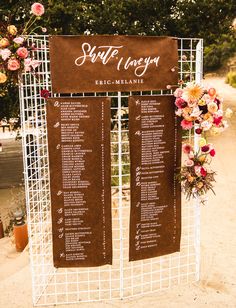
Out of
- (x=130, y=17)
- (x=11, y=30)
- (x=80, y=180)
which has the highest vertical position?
(x=130, y=17)

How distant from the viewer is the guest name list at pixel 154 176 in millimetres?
4062

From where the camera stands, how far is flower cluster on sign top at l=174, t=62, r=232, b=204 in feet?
12.9

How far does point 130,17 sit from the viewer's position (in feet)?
38.0

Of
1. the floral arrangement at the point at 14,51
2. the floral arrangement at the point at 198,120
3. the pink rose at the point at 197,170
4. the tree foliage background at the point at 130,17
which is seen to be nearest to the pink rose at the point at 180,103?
the floral arrangement at the point at 198,120

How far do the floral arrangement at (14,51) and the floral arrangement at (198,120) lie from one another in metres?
1.50

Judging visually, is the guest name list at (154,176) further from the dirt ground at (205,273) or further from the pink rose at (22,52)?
the pink rose at (22,52)

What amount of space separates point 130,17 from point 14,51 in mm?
8503

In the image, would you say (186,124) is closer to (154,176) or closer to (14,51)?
(154,176)

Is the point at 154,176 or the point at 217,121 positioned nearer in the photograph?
the point at 217,121

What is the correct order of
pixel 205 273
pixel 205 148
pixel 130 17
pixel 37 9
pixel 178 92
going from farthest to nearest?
pixel 130 17 → pixel 205 273 → pixel 205 148 → pixel 178 92 → pixel 37 9

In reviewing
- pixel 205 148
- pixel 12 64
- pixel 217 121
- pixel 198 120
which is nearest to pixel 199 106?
pixel 198 120

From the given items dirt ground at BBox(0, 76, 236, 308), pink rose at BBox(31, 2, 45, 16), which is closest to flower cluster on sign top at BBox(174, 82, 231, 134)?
pink rose at BBox(31, 2, 45, 16)

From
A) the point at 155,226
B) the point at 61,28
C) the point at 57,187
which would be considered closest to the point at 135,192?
the point at 155,226

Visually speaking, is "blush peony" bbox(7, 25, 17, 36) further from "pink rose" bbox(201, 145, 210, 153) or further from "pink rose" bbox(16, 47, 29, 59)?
"pink rose" bbox(201, 145, 210, 153)
